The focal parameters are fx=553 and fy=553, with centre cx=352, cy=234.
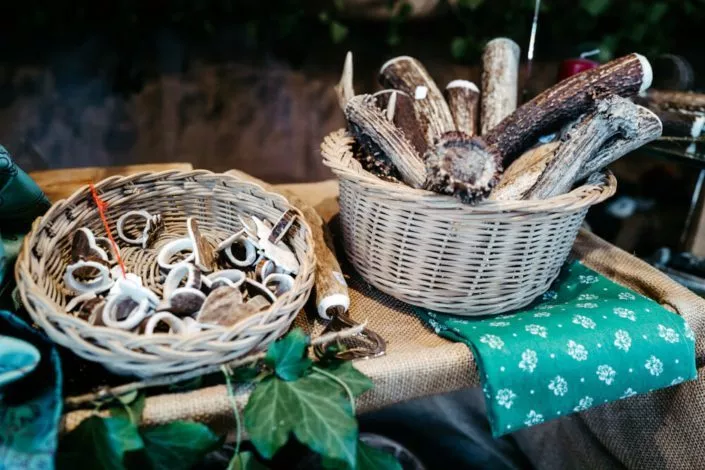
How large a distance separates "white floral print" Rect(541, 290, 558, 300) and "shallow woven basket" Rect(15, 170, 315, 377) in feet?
1.32

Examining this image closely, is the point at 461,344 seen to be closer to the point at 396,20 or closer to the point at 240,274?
the point at 240,274

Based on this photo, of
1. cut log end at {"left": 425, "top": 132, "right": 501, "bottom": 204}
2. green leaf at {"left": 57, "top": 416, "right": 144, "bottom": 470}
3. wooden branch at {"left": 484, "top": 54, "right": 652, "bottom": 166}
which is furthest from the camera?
wooden branch at {"left": 484, "top": 54, "right": 652, "bottom": 166}

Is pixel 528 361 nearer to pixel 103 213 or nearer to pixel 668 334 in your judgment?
pixel 668 334

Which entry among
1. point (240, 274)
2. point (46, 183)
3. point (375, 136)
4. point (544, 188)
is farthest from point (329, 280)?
point (46, 183)

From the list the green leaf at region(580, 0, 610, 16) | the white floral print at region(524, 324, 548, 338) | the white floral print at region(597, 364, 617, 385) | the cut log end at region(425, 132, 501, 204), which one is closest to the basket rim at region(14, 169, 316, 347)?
the cut log end at region(425, 132, 501, 204)

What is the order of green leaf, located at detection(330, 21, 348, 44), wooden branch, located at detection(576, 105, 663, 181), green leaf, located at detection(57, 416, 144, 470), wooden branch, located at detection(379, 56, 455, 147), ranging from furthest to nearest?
green leaf, located at detection(330, 21, 348, 44) < wooden branch, located at detection(379, 56, 455, 147) < wooden branch, located at detection(576, 105, 663, 181) < green leaf, located at detection(57, 416, 144, 470)

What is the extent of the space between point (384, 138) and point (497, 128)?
0.25m

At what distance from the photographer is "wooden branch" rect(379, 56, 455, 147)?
1.02 metres

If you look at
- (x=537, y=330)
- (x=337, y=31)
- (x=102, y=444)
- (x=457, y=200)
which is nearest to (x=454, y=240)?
(x=457, y=200)

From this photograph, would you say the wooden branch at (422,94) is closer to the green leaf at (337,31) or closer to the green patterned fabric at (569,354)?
the green patterned fabric at (569,354)

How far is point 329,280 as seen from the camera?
2.67 feet

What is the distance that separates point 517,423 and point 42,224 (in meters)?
0.68

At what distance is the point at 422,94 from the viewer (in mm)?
1048

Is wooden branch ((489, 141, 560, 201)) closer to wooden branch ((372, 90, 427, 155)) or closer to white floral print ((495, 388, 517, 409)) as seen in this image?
wooden branch ((372, 90, 427, 155))
